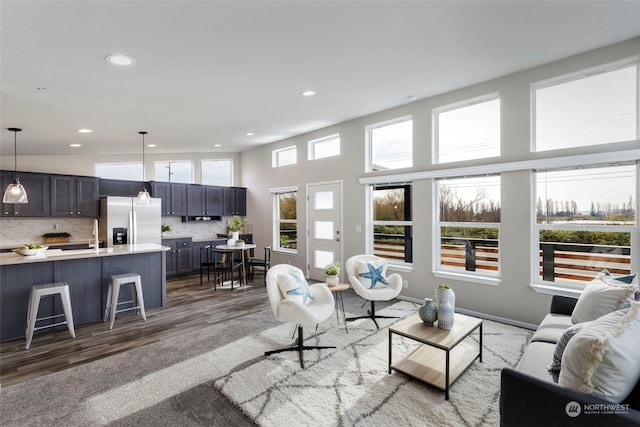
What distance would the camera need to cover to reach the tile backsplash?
5.67m

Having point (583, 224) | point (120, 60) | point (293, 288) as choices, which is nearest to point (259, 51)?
point (120, 60)

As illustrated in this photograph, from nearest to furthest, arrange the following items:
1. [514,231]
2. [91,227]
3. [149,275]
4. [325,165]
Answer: [514,231] < [149,275] < [325,165] < [91,227]

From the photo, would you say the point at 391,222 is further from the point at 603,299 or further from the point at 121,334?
the point at 121,334

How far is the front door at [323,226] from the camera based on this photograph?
5766 millimetres

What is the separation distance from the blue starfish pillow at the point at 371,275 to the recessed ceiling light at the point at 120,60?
3304mm

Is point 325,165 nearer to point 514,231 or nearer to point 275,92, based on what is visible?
point 275,92

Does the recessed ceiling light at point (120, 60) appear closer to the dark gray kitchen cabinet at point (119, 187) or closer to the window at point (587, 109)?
the window at point (587, 109)

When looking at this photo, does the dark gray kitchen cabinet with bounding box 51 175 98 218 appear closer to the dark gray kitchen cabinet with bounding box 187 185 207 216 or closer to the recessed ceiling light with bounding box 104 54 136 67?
the dark gray kitchen cabinet with bounding box 187 185 207 216

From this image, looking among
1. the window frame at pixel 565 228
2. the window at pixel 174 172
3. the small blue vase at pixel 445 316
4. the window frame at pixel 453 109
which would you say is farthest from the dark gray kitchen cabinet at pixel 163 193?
the window frame at pixel 565 228

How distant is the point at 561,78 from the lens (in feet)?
11.3

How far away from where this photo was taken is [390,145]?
5078mm

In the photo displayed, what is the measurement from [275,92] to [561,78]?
3292 millimetres

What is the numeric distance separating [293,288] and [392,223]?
99.4 inches

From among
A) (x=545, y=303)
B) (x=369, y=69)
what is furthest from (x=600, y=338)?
(x=369, y=69)
